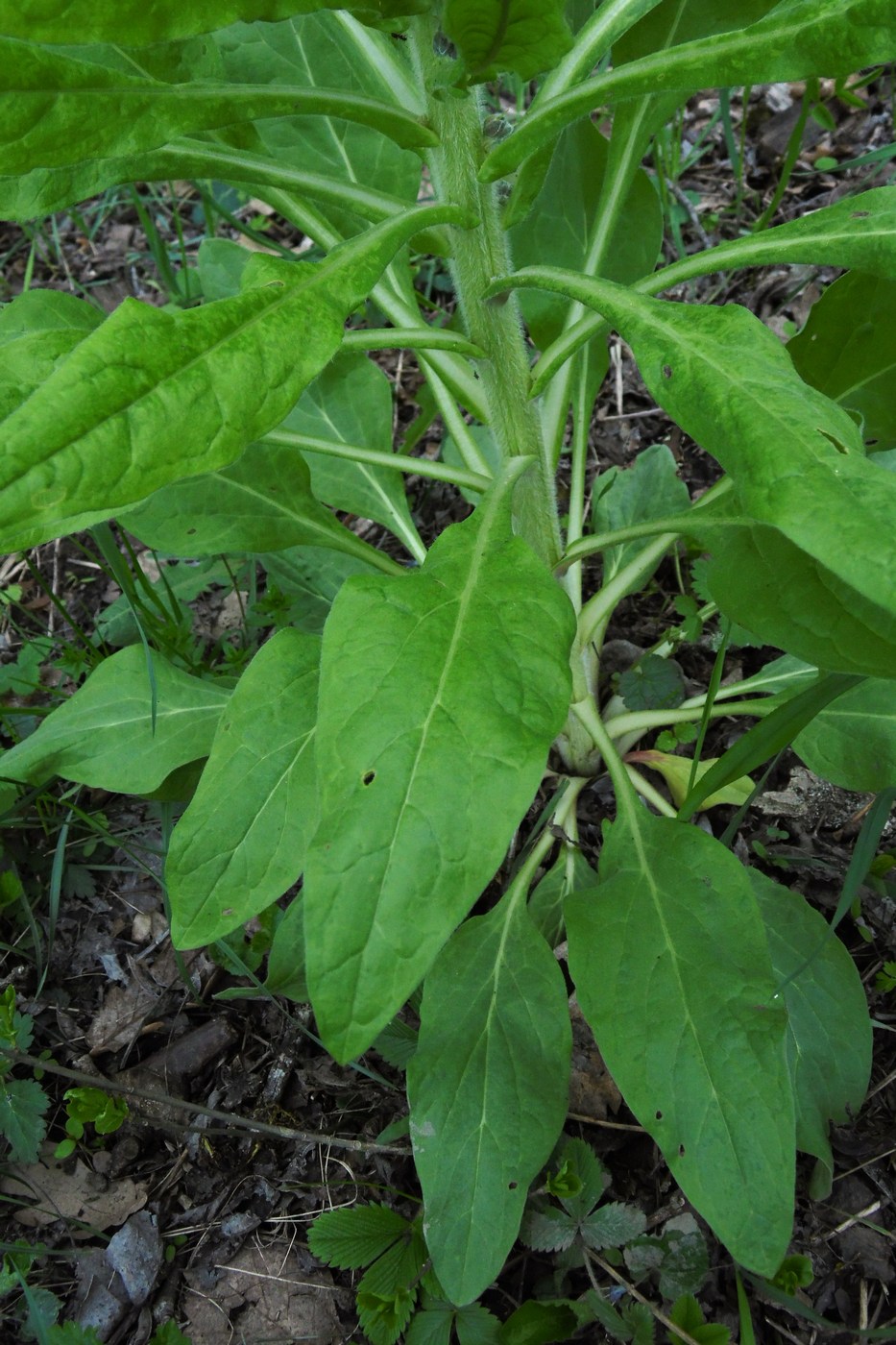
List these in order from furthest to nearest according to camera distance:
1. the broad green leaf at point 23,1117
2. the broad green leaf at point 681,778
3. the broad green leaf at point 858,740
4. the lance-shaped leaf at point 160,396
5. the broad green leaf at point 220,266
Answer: the broad green leaf at point 220,266 → the broad green leaf at point 681,778 → the broad green leaf at point 23,1117 → the broad green leaf at point 858,740 → the lance-shaped leaf at point 160,396

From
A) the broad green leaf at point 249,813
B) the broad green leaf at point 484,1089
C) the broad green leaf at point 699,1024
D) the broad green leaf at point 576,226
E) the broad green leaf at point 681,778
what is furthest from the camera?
the broad green leaf at point 576,226

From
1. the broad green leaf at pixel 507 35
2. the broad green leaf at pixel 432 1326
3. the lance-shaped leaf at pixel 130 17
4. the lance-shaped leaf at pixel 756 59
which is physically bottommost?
the broad green leaf at pixel 432 1326

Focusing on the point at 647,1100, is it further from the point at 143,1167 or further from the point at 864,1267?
the point at 143,1167

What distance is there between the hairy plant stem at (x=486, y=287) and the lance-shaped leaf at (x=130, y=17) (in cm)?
34

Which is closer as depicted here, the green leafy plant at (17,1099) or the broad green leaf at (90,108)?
the broad green leaf at (90,108)

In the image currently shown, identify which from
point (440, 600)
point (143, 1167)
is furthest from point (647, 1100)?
point (143, 1167)

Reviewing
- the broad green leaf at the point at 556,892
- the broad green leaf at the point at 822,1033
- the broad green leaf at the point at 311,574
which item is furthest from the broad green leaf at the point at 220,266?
the broad green leaf at the point at 822,1033

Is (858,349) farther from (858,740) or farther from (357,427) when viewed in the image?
(357,427)

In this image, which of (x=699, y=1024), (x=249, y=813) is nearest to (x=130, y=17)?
(x=249, y=813)

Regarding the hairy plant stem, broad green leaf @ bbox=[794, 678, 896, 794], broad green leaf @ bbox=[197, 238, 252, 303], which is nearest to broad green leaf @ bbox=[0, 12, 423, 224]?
the hairy plant stem

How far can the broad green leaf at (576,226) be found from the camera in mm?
2371

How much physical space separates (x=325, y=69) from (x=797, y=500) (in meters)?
1.78

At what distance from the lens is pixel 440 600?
145cm

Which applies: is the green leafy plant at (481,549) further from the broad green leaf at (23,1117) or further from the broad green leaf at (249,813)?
the broad green leaf at (23,1117)
